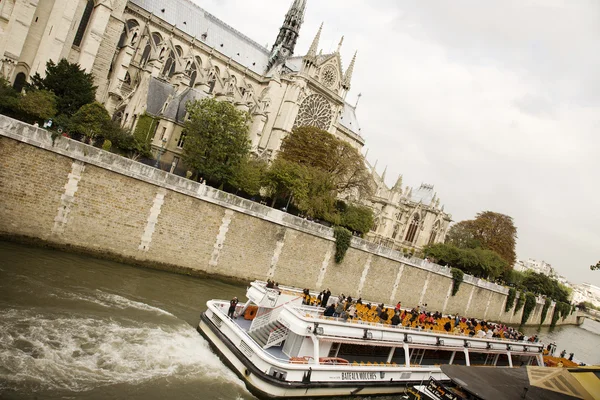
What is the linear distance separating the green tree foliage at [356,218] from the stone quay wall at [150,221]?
257 inches

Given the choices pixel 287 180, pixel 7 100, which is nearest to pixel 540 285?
pixel 287 180

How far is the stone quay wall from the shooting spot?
51.1 ft

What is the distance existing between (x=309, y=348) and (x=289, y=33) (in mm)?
46559

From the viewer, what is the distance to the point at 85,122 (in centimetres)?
2445

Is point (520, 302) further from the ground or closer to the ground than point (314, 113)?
closer to the ground

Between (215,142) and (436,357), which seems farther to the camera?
(215,142)

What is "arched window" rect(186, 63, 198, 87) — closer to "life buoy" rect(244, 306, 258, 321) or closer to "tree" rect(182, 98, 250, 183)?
"tree" rect(182, 98, 250, 183)

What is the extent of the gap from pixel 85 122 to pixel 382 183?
37202mm

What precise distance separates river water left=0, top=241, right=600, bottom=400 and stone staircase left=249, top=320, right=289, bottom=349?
4.50 feet

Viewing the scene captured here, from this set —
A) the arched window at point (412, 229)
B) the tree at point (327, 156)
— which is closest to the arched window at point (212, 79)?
the tree at point (327, 156)

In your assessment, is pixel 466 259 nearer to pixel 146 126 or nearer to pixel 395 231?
pixel 395 231

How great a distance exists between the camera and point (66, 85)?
2566 centimetres

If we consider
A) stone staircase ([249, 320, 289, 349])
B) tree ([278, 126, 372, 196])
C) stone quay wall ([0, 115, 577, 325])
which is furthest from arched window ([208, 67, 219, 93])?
stone staircase ([249, 320, 289, 349])

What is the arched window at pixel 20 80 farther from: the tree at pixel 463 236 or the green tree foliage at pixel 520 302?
the green tree foliage at pixel 520 302
